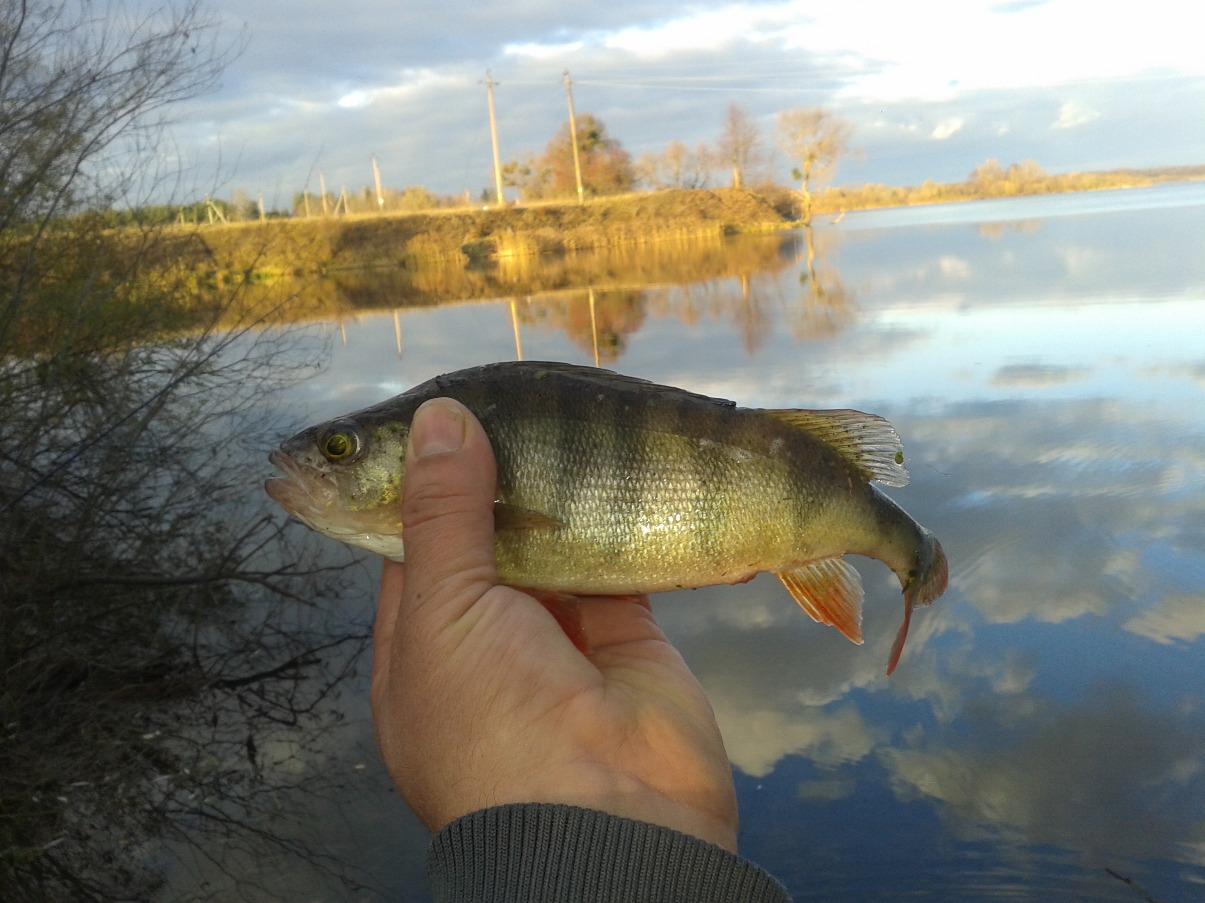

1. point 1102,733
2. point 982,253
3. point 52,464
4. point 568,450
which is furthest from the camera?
point 982,253

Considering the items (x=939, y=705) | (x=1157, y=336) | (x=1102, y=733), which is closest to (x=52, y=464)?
(x=939, y=705)

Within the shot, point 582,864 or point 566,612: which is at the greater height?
point 566,612

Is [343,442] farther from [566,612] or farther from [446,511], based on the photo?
[566,612]

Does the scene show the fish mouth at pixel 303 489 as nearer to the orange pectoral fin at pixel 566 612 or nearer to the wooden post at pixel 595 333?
the orange pectoral fin at pixel 566 612

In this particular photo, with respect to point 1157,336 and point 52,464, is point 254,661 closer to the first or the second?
point 52,464

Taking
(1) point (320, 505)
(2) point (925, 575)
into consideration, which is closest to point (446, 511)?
(1) point (320, 505)

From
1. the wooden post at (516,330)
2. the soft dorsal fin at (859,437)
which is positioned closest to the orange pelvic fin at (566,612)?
the soft dorsal fin at (859,437)
